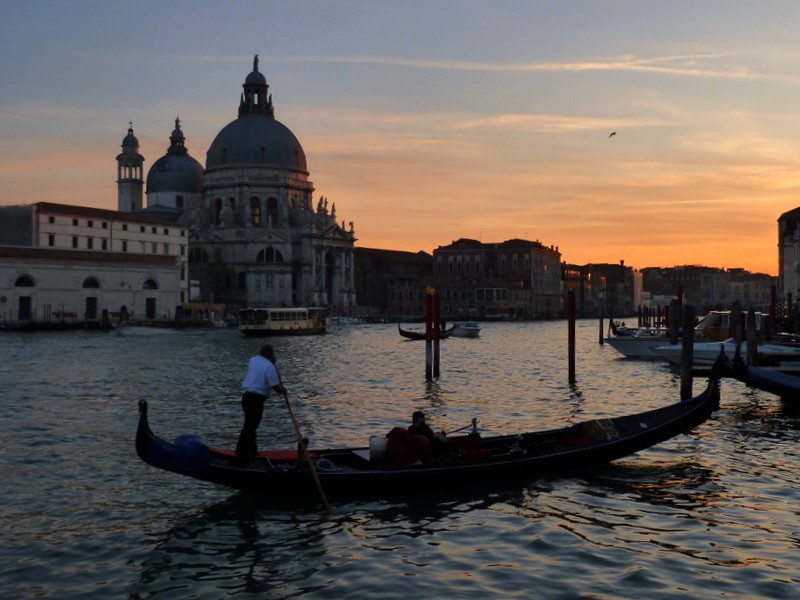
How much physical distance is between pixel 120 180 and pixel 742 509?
110955 mm

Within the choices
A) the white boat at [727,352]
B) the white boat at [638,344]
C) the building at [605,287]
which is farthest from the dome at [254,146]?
the white boat at [727,352]

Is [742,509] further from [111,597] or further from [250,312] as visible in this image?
[250,312]

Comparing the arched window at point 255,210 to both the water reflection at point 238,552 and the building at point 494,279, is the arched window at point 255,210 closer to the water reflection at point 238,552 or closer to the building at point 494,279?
the building at point 494,279

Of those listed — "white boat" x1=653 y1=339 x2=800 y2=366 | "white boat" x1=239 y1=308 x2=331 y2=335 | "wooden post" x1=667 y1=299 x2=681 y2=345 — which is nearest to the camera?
"white boat" x1=653 y1=339 x2=800 y2=366

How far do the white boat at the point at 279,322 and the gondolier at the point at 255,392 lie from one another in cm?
4940

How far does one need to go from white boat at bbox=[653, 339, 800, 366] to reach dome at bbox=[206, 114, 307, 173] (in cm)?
7925

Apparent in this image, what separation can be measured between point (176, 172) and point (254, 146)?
12852mm

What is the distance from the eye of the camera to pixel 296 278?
340 ft

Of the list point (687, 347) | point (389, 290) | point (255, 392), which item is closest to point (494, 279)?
point (389, 290)

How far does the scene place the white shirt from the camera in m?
11.9

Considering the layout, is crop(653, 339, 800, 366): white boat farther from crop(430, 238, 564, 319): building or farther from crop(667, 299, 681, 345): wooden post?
crop(430, 238, 564, 319): building

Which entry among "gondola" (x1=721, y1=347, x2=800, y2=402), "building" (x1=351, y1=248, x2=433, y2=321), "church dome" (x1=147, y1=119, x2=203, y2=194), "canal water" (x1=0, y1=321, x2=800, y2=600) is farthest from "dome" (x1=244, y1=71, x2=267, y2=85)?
"gondola" (x1=721, y1=347, x2=800, y2=402)

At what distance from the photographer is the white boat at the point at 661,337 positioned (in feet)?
106

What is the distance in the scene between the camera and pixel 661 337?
37.5 meters
